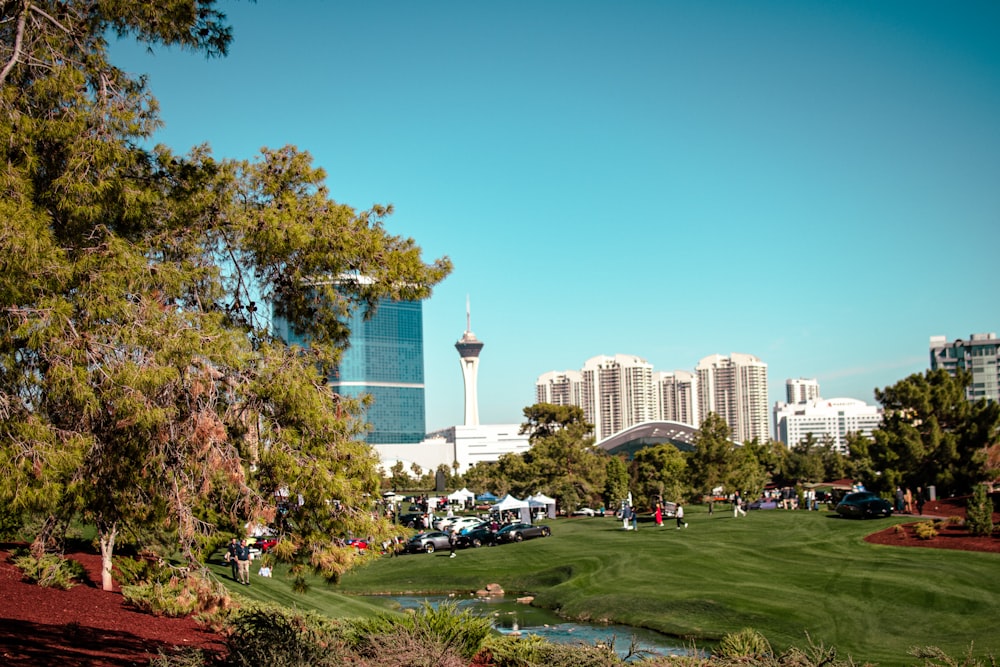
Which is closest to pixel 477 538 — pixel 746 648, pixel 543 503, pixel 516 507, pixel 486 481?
pixel 516 507

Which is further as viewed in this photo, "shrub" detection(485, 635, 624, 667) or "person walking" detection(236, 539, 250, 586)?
"person walking" detection(236, 539, 250, 586)

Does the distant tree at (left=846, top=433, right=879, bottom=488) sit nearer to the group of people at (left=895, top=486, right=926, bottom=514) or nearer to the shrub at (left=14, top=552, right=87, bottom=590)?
the group of people at (left=895, top=486, right=926, bottom=514)

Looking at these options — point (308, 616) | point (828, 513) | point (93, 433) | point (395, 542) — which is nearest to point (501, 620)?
point (308, 616)

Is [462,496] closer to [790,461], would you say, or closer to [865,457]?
[790,461]

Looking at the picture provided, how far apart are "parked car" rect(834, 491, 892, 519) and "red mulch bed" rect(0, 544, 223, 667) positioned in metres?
35.7

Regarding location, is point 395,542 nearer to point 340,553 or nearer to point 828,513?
point 340,553

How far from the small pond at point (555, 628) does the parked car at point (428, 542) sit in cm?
1175

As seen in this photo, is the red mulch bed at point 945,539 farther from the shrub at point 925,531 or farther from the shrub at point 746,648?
the shrub at point 746,648

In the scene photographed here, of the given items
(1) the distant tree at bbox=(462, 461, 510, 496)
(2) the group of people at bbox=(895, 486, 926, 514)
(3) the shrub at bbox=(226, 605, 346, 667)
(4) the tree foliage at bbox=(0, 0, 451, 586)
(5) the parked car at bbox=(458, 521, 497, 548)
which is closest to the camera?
(4) the tree foliage at bbox=(0, 0, 451, 586)

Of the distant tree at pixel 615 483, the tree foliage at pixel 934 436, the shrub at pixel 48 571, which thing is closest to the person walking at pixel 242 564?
the shrub at pixel 48 571

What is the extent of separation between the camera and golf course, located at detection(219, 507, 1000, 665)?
22250 mm

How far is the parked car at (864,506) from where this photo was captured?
43875mm

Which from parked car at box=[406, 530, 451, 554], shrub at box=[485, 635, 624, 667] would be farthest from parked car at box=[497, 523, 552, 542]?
shrub at box=[485, 635, 624, 667]

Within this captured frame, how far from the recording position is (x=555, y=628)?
86.6ft
